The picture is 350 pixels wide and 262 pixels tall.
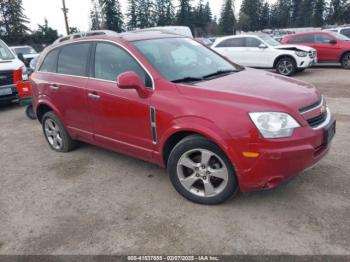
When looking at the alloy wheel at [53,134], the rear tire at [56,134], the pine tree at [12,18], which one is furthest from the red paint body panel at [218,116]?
the pine tree at [12,18]

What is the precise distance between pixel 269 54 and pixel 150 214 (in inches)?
424

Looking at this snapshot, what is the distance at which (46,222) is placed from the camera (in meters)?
3.45

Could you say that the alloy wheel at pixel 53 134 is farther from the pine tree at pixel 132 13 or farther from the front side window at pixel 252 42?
the pine tree at pixel 132 13

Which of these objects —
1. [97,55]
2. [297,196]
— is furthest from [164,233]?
[97,55]

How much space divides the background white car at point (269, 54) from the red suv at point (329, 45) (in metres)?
1.38

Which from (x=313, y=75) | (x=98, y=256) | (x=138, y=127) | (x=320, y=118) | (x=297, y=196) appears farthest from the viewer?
(x=313, y=75)

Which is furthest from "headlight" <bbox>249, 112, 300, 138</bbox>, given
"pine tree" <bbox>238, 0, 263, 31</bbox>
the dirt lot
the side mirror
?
"pine tree" <bbox>238, 0, 263, 31</bbox>

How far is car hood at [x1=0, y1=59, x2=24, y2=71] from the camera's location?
871 centimetres

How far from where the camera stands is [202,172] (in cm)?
348

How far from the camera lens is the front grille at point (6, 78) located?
8.65 m

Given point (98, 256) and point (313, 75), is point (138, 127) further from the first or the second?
point (313, 75)

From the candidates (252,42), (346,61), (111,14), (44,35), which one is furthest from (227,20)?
(252,42)

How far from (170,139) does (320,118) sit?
154 cm

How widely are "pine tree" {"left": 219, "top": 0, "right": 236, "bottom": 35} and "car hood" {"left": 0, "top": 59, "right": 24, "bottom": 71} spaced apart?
7806 cm
